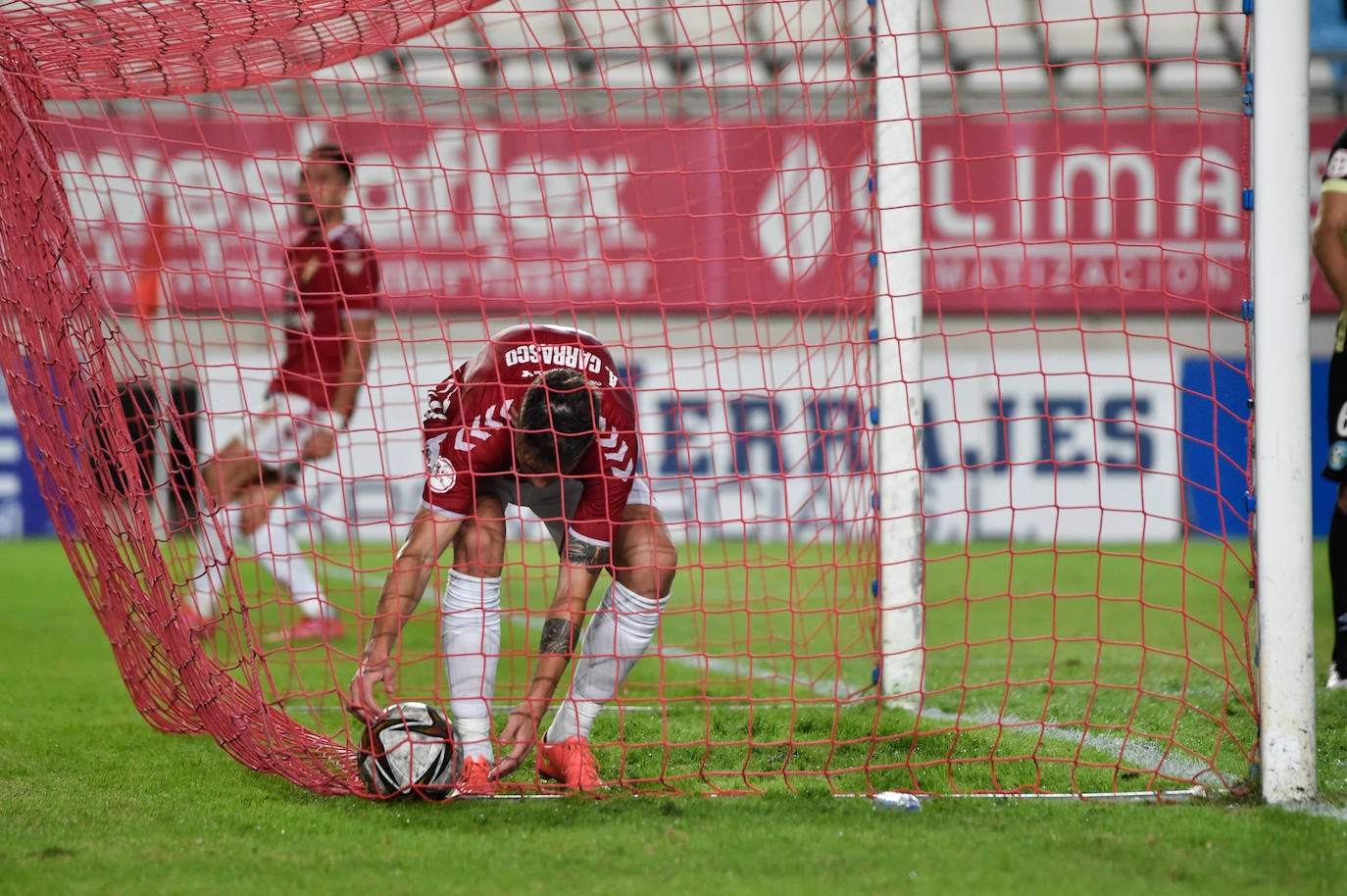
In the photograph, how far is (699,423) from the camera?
9406 millimetres

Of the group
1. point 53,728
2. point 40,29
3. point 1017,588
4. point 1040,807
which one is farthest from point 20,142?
point 1017,588

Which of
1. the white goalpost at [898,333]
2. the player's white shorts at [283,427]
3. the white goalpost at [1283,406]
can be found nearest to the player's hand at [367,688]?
the white goalpost at [898,333]

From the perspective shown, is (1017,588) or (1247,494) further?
(1017,588)

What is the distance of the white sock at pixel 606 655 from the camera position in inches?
119

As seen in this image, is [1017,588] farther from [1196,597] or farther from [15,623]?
[15,623]

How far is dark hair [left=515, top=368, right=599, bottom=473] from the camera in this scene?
9.56ft

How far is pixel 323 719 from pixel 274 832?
1233mm

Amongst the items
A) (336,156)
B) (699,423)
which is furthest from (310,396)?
(699,423)

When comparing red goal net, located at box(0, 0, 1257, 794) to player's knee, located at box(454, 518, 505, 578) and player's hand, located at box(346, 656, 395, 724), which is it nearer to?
player's hand, located at box(346, 656, 395, 724)

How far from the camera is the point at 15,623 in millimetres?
5707

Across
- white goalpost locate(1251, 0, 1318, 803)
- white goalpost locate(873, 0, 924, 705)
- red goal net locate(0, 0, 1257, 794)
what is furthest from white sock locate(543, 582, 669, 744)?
white goalpost locate(1251, 0, 1318, 803)

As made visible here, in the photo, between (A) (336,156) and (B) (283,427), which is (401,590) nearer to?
(A) (336,156)

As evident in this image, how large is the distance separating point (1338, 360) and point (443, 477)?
2547 mm

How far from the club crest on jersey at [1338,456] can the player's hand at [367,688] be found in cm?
261
